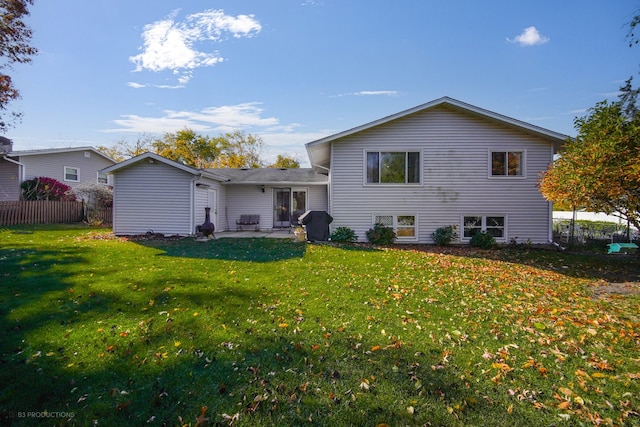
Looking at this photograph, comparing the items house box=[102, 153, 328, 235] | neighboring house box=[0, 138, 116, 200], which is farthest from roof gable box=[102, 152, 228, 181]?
neighboring house box=[0, 138, 116, 200]

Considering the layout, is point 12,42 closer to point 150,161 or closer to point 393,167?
point 150,161

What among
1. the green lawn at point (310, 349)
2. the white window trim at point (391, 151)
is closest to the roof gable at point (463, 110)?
the white window trim at point (391, 151)

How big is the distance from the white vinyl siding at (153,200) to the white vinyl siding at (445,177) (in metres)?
6.45

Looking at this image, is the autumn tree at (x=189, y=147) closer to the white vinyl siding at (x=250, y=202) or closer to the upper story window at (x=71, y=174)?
the upper story window at (x=71, y=174)

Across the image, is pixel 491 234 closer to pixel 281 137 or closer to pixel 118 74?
pixel 118 74

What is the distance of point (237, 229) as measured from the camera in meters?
17.7

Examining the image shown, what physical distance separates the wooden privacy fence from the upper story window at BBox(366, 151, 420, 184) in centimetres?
1603

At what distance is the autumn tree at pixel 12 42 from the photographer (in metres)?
13.4

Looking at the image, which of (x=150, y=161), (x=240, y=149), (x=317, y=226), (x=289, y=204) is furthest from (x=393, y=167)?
(x=240, y=149)

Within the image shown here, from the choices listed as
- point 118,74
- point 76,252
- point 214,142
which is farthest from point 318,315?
point 214,142

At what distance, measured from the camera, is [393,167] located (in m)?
13.2

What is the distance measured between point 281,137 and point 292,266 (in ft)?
108

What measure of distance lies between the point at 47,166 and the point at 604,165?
2818 centimetres

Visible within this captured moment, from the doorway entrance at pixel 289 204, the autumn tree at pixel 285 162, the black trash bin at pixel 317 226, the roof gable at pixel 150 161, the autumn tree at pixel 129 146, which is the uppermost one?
the autumn tree at pixel 129 146
